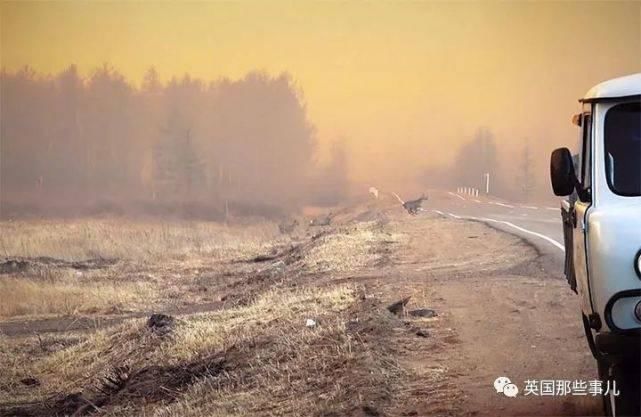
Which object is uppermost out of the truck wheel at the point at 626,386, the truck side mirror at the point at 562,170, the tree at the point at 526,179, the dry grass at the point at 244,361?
the truck side mirror at the point at 562,170

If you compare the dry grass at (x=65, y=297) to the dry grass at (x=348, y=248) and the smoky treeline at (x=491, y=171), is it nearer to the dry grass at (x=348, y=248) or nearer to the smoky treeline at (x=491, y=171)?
the dry grass at (x=348, y=248)

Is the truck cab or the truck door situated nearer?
the truck cab

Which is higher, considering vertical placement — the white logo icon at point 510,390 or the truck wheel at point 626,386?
the truck wheel at point 626,386

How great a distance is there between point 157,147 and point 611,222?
10.5 feet

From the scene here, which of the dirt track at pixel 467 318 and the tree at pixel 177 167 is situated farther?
the tree at pixel 177 167

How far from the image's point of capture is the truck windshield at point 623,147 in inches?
131

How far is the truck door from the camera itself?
3.21 m

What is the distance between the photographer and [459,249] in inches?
207

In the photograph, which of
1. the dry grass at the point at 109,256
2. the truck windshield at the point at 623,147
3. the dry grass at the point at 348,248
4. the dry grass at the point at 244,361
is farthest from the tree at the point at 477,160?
the truck windshield at the point at 623,147

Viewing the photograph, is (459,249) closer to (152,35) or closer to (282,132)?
(282,132)

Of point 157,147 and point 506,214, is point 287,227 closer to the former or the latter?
point 157,147

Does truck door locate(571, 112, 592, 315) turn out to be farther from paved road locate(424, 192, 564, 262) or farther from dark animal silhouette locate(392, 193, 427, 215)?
dark animal silhouette locate(392, 193, 427, 215)

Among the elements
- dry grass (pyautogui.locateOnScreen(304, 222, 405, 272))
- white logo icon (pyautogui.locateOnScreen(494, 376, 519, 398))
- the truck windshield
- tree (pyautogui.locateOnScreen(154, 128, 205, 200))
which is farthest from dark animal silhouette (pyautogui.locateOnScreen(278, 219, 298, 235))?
the truck windshield

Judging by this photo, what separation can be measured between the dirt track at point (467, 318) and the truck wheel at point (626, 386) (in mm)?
531
